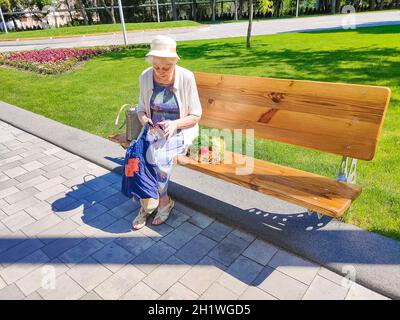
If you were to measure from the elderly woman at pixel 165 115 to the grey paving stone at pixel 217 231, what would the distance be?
436 mm

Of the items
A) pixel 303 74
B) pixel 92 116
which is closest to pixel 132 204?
pixel 92 116

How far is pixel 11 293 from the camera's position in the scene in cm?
245

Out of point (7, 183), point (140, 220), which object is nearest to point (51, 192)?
→ point (7, 183)

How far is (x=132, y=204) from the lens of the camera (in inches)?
136

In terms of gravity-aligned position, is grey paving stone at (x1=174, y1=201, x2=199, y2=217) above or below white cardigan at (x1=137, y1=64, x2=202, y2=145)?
below

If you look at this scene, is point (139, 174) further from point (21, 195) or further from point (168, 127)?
point (21, 195)

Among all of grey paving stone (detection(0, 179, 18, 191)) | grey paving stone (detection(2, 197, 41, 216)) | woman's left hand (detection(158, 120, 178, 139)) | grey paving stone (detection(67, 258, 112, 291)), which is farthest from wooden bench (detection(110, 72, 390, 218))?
grey paving stone (detection(0, 179, 18, 191))

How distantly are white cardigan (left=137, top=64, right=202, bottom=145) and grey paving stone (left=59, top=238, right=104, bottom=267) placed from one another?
1.21 metres

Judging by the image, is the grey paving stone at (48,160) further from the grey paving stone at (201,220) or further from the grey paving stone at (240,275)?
the grey paving stone at (240,275)

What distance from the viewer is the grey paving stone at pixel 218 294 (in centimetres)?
233

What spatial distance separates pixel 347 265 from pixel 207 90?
2054mm

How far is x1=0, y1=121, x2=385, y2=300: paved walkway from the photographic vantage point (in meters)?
2.40

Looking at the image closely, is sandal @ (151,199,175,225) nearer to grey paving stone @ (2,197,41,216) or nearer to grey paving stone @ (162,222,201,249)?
grey paving stone @ (162,222,201,249)
